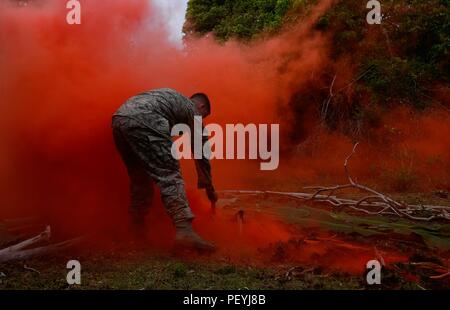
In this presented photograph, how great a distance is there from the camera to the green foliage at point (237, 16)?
1292cm

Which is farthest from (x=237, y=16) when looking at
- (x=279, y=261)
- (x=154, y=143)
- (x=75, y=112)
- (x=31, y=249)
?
(x=31, y=249)

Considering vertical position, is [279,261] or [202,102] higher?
[202,102]

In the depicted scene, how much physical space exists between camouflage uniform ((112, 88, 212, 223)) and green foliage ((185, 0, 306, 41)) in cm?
742

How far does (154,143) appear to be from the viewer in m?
4.77

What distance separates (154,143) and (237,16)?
10731mm

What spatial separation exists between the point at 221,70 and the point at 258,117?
1809 millimetres

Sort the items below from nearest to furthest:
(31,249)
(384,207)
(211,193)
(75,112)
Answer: (31,249), (211,193), (75,112), (384,207)

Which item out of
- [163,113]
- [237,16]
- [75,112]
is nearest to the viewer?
[163,113]

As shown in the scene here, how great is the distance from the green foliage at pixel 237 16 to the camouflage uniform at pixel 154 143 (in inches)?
292

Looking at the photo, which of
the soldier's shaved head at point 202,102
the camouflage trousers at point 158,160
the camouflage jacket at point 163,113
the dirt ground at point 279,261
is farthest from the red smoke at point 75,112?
the soldier's shaved head at point 202,102

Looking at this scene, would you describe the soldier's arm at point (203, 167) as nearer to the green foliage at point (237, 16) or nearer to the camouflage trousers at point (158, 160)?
the camouflage trousers at point (158, 160)

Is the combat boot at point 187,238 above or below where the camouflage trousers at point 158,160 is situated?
below

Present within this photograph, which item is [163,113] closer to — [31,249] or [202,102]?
[202,102]

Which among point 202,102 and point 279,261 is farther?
point 202,102
